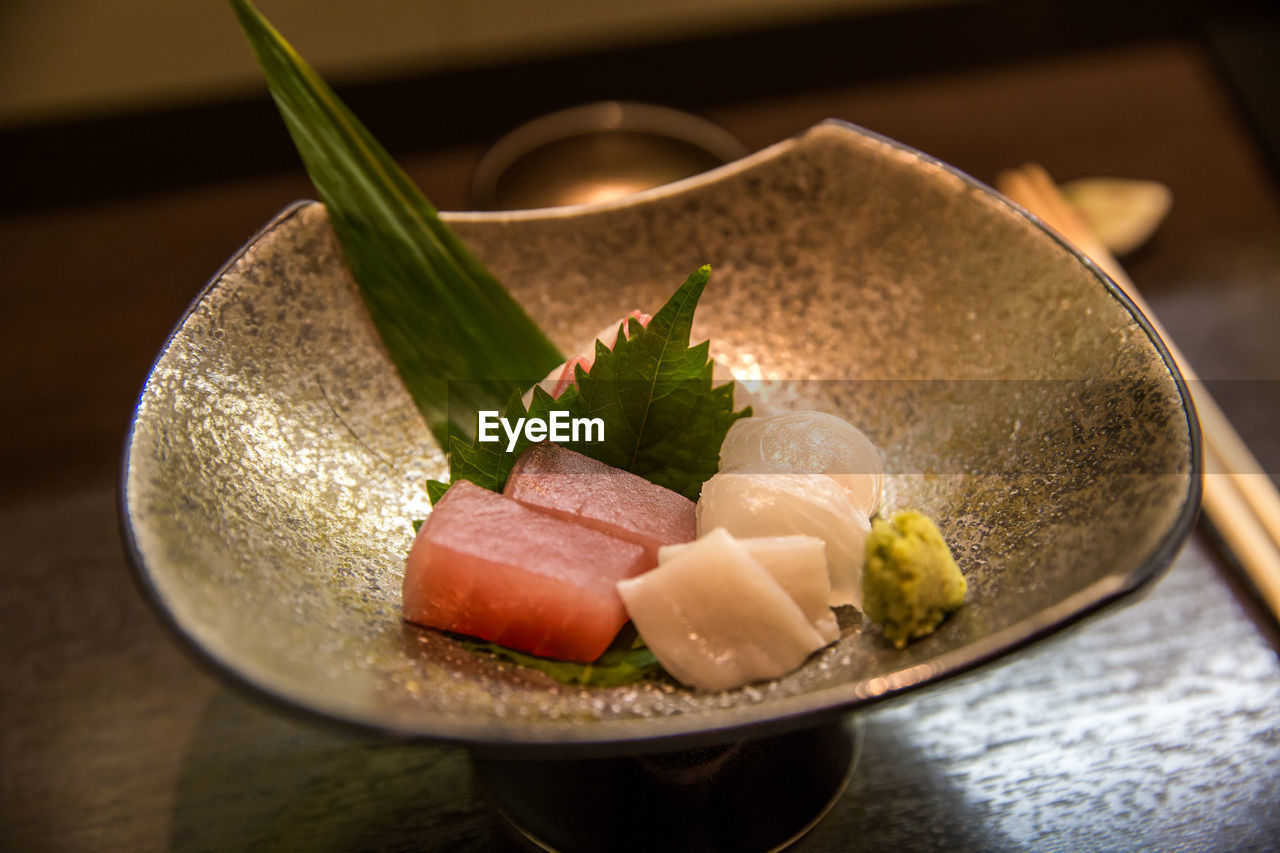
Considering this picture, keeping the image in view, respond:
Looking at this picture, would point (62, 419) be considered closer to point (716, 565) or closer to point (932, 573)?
point (716, 565)

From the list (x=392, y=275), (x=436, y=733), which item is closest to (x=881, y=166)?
(x=392, y=275)

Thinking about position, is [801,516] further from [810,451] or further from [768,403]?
[768,403]

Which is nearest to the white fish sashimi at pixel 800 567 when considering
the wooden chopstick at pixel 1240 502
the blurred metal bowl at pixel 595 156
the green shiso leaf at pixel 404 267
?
the green shiso leaf at pixel 404 267

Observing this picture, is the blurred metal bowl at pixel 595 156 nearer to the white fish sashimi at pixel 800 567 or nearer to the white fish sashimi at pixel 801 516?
the white fish sashimi at pixel 801 516

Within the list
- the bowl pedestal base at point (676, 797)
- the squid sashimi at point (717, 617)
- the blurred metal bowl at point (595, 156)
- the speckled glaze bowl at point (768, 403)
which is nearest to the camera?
the speckled glaze bowl at point (768, 403)

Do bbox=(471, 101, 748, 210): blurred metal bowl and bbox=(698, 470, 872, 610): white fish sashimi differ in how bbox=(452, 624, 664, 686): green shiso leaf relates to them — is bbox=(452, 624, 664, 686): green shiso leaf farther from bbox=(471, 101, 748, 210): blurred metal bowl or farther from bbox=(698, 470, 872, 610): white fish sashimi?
bbox=(471, 101, 748, 210): blurred metal bowl
